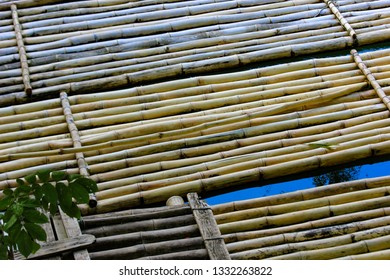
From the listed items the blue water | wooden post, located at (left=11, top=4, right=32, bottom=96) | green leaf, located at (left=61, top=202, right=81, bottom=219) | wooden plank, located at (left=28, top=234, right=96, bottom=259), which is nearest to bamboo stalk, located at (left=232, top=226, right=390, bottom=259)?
the blue water

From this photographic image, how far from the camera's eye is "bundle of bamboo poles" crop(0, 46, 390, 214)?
285 cm

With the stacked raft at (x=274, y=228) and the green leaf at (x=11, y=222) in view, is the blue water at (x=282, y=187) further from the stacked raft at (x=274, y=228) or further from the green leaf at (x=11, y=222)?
the green leaf at (x=11, y=222)

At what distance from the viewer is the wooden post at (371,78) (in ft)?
10.2

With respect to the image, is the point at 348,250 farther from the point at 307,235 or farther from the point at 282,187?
the point at 282,187

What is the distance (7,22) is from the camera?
139 inches

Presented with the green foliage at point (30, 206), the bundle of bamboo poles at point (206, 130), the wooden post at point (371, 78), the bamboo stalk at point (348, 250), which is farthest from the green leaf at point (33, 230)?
the wooden post at point (371, 78)

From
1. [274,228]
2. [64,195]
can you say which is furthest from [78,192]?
[274,228]

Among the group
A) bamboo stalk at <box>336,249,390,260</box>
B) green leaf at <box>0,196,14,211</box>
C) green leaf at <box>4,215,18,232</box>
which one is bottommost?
bamboo stalk at <box>336,249,390,260</box>

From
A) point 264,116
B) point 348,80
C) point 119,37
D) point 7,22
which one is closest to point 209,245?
point 264,116

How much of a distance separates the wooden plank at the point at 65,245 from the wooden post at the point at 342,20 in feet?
5.24

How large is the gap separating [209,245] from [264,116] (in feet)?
2.38

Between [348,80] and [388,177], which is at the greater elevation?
[348,80]

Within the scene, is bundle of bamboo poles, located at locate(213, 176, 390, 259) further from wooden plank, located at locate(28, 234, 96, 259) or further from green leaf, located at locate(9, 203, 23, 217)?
green leaf, located at locate(9, 203, 23, 217)
